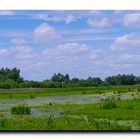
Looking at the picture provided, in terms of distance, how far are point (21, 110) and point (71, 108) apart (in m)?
0.50

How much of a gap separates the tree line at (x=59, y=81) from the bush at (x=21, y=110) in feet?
0.73

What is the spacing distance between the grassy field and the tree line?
2.1 inches

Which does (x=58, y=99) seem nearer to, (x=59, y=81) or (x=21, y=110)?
(x=59, y=81)

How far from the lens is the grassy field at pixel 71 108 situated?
16.6 m

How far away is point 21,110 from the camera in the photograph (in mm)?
16656

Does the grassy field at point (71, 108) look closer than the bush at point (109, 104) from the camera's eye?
Yes
